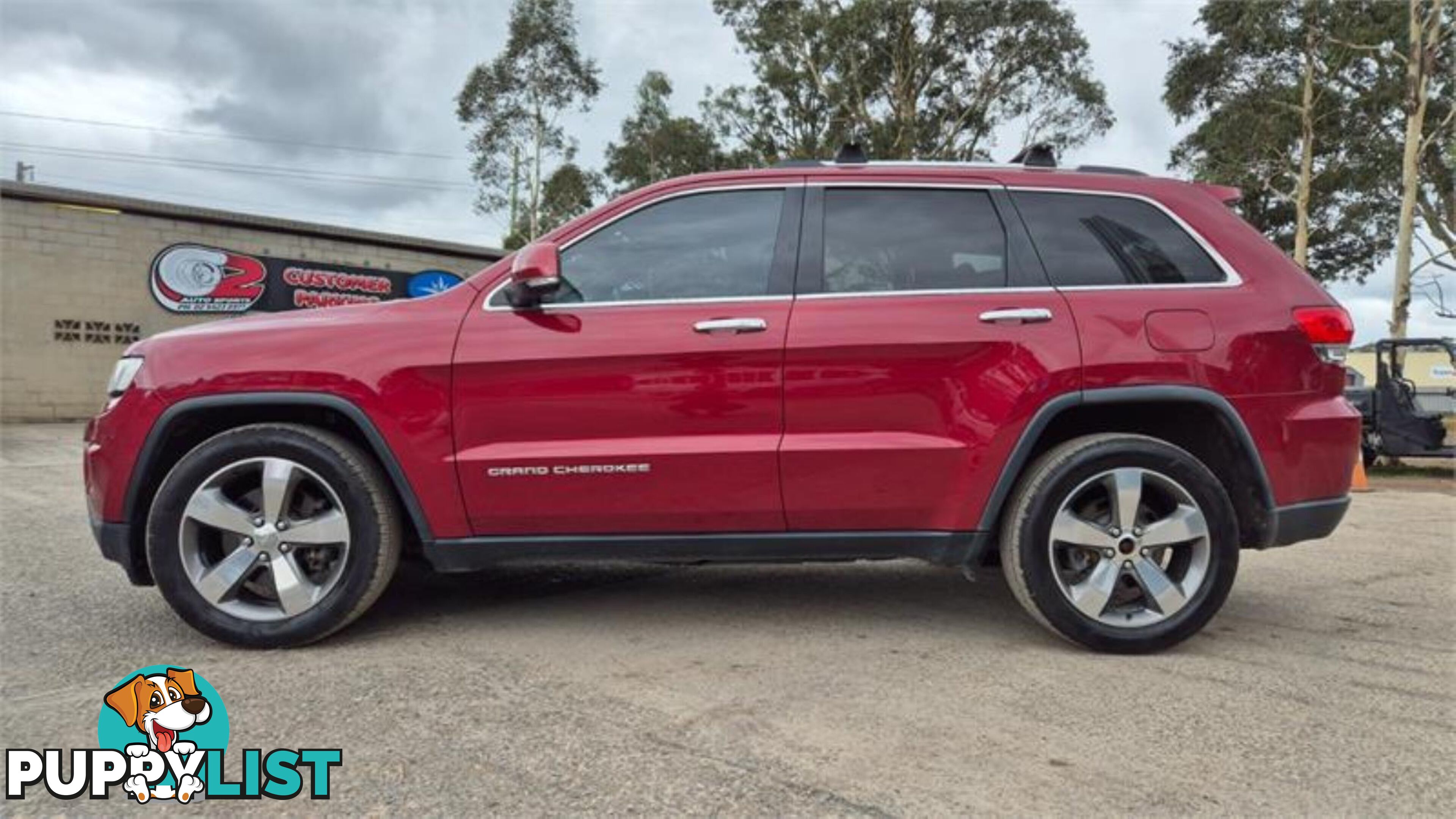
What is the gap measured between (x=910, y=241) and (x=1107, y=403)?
93 cm

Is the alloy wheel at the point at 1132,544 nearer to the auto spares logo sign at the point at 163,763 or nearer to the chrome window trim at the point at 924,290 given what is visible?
the chrome window trim at the point at 924,290

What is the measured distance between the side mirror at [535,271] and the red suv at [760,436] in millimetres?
16

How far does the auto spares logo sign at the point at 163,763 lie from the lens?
7.25 ft

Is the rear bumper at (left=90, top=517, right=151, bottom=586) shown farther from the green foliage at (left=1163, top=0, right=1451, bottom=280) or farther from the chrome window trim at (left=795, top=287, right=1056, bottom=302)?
the green foliage at (left=1163, top=0, right=1451, bottom=280)

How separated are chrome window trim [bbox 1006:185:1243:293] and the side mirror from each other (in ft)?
5.80

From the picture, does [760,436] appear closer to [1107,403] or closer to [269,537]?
[1107,403]

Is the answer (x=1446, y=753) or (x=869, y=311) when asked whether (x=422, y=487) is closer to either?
(x=869, y=311)

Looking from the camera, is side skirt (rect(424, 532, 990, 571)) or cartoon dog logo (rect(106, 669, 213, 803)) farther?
side skirt (rect(424, 532, 990, 571))

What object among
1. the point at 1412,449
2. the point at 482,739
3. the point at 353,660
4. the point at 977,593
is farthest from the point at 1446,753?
the point at 1412,449

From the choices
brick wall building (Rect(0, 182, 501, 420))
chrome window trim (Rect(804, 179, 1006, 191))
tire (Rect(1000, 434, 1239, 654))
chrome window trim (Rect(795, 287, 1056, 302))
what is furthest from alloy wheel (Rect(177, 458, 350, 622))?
brick wall building (Rect(0, 182, 501, 420))

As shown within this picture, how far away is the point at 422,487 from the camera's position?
3.24 m

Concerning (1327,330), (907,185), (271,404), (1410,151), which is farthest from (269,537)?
(1410,151)

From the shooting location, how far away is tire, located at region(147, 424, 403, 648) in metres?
3.18

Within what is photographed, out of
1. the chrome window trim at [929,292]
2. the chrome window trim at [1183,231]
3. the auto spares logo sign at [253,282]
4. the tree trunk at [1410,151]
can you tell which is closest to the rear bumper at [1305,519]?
the chrome window trim at [1183,231]
